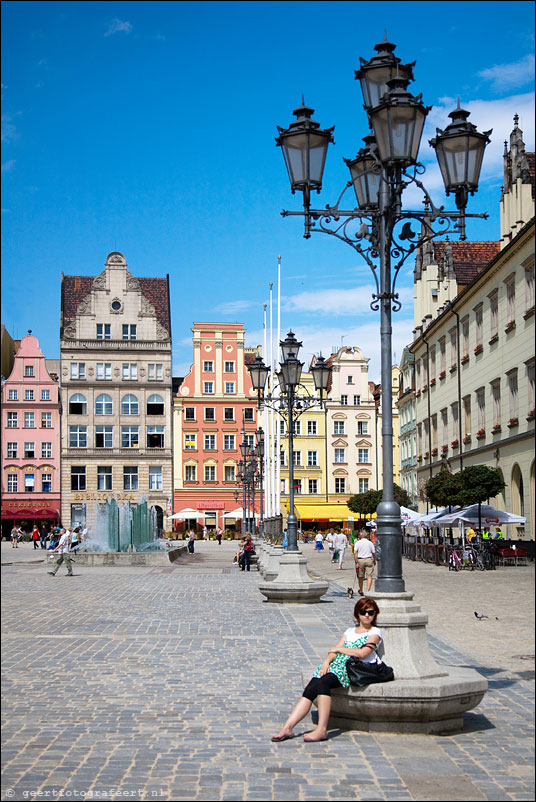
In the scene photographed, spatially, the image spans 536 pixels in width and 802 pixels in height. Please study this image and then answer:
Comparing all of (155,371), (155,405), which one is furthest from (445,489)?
(155,371)

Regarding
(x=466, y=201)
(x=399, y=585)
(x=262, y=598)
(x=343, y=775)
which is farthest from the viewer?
(x=262, y=598)

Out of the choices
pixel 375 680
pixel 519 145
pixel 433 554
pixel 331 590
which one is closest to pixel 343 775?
pixel 375 680

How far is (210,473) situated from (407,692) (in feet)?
243

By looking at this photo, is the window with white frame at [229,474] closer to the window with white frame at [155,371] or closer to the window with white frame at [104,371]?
the window with white frame at [155,371]

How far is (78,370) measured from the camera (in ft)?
261

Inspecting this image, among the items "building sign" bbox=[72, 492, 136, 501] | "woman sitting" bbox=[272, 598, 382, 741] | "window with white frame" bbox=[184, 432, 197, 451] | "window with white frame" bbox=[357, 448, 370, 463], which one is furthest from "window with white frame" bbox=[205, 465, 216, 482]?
"woman sitting" bbox=[272, 598, 382, 741]

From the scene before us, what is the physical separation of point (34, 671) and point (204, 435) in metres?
70.9

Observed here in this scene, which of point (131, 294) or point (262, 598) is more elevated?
point (131, 294)

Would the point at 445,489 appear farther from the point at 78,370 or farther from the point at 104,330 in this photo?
the point at 104,330

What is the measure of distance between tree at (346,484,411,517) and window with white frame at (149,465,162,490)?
2086 centimetres

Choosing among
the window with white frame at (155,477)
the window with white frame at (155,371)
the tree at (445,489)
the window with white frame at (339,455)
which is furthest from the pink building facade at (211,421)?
the tree at (445,489)

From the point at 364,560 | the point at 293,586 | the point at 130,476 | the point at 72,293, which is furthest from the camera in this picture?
the point at 72,293

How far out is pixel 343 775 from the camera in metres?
6.29

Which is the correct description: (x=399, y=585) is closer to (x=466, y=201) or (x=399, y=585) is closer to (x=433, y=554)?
(x=466, y=201)
